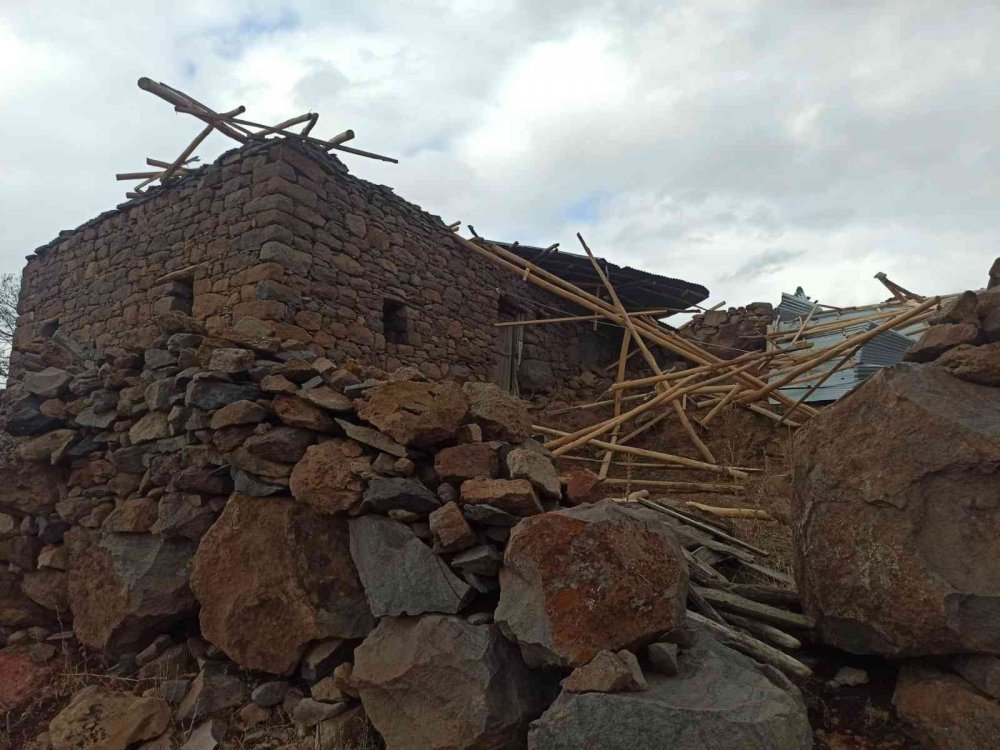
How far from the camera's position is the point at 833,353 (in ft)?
19.4

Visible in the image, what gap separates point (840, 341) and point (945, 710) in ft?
23.6

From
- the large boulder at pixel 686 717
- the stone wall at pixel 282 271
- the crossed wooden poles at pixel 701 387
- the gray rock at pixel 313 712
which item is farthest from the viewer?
the stone wall at pixel 282 271

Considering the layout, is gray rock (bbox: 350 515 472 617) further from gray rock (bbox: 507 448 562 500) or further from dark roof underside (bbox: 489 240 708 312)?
dark roof underside (bbox: 489 240 708 312)

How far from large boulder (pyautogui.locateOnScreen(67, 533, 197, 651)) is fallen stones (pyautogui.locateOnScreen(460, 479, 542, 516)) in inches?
68.4

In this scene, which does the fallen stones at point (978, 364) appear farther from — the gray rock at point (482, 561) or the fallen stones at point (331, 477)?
the fallen stones at point (331, 477)

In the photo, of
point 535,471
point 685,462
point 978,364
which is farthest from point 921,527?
point 685,462

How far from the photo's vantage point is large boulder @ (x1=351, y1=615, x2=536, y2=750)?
7.38ft

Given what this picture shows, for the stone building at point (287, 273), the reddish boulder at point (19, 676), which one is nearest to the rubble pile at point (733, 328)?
the stone building at point (287, 273)

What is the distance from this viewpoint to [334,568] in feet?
9.78

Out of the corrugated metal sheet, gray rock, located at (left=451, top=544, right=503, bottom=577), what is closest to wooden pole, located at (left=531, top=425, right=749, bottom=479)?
the corrugated metal sheet

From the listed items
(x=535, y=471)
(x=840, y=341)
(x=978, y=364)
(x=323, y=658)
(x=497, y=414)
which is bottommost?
(x=323, y=658)

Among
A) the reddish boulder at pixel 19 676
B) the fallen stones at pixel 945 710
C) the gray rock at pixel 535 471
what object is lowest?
the reddish boulder at pixel 19 676

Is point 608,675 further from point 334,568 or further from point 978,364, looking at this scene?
point 978,364

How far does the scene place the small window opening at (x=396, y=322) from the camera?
7.15 metres
